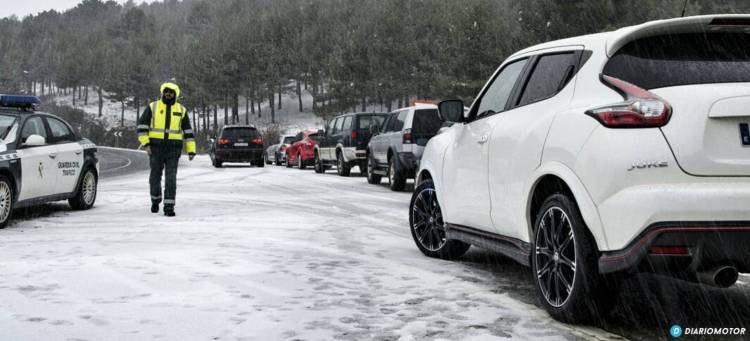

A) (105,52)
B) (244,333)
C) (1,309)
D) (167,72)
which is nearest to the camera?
(244,333)

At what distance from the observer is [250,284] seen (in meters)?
5.75

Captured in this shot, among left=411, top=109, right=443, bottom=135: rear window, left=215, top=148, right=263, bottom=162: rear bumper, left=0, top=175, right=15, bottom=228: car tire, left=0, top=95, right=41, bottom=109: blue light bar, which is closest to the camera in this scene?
left=0, top=175, right=15, bottom=228: car tire

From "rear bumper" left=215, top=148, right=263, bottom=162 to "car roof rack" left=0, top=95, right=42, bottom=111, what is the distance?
20.2m

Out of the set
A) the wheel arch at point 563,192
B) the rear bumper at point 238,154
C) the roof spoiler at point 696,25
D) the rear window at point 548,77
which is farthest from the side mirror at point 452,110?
the rear bumper at point 238,154

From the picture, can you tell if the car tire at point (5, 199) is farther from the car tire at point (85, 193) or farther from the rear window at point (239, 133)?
the rear window at point (239, 133)

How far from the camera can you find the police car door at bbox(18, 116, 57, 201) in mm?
9992

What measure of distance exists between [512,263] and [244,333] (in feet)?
11.2

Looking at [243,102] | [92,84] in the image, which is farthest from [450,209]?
[92,84]

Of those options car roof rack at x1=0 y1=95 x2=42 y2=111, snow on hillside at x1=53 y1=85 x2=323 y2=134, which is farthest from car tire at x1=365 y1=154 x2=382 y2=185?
snow on hillside at x1=53 y1=85 x2=323 y2=134

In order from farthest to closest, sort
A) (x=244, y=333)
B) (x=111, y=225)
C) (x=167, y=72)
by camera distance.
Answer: (x=167, y=72) < (x=111, y=225) < (x=244, y=333)

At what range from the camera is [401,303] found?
16.6 feet

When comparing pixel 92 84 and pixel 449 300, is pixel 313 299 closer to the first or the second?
pixel 449 300

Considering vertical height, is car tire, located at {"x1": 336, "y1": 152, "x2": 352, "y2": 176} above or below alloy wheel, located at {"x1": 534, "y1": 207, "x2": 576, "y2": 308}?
below

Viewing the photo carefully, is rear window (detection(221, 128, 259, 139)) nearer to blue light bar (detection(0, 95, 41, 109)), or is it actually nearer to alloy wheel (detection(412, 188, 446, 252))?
blue light bar (detection(0, 95, 41, 109))
